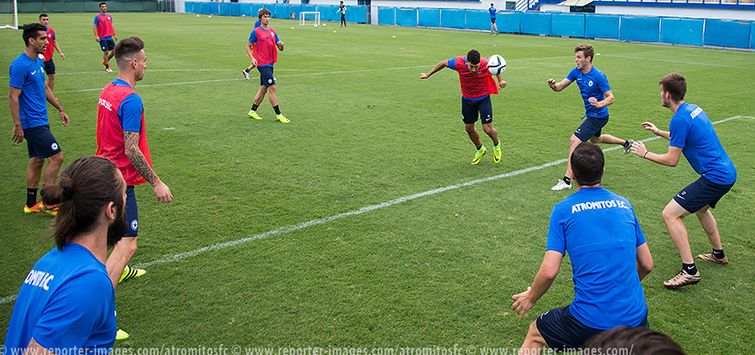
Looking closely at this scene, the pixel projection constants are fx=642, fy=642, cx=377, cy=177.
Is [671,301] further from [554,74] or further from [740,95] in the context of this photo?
[554,74]

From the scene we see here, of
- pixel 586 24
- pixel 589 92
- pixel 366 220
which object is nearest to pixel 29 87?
pixel 366 220

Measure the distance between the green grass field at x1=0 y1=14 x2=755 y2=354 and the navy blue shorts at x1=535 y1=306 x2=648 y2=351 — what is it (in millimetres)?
1199

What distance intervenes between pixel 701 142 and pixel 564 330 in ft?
10.8

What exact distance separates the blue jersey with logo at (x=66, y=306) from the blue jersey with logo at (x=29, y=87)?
6.07m

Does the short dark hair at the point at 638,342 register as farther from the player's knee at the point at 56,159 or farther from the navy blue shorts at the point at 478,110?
the navy blue shorts at the point at 478,110

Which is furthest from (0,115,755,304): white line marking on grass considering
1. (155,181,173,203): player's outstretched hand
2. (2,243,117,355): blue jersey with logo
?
(2,243,117,355): blue jersey with logo

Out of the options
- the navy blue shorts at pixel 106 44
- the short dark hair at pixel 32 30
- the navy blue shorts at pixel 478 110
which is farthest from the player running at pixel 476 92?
the navy blue shorts at pixel 106 44

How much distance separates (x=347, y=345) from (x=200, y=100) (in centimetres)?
1296

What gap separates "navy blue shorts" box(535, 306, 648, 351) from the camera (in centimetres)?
397

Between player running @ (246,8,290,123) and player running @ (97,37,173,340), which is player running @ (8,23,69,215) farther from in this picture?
player running @ (246,8,290,123)

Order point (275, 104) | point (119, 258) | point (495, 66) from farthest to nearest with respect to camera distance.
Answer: point (275, 104), point (495, 66), point (119, 258)

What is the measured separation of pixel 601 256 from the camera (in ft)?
13.0

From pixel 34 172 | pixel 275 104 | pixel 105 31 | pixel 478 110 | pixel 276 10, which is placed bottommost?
pixel 34 172

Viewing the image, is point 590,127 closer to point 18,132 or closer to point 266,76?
point 266,76
